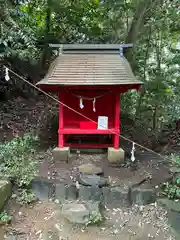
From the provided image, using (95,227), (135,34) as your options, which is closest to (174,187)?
(95,227)

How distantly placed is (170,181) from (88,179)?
4.63 ft

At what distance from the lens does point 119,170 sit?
5016mm

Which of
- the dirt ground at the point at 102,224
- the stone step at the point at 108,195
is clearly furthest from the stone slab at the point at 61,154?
the stone step at the point at 108,195

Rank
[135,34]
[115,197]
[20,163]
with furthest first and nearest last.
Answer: [135,34] → [20,163] → [115,197]

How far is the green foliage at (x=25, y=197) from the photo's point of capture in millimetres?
4270

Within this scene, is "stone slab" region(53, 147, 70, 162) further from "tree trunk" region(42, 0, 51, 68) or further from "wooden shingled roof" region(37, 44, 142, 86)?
"tree trunk" region(42, 0, 51, 68)

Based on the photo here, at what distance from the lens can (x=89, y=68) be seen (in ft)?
16.6

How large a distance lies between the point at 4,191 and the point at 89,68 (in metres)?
2.59

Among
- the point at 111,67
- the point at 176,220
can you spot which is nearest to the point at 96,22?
the point at 111,67

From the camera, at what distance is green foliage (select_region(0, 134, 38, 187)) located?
4.44m

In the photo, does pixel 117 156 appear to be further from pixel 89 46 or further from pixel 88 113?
pixel 89 46

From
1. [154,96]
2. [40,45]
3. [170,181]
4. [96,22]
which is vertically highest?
[96,22]

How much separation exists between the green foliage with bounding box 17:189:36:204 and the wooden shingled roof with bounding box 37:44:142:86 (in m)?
1.83

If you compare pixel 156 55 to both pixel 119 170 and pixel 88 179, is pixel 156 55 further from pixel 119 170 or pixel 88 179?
pixel 88 179
